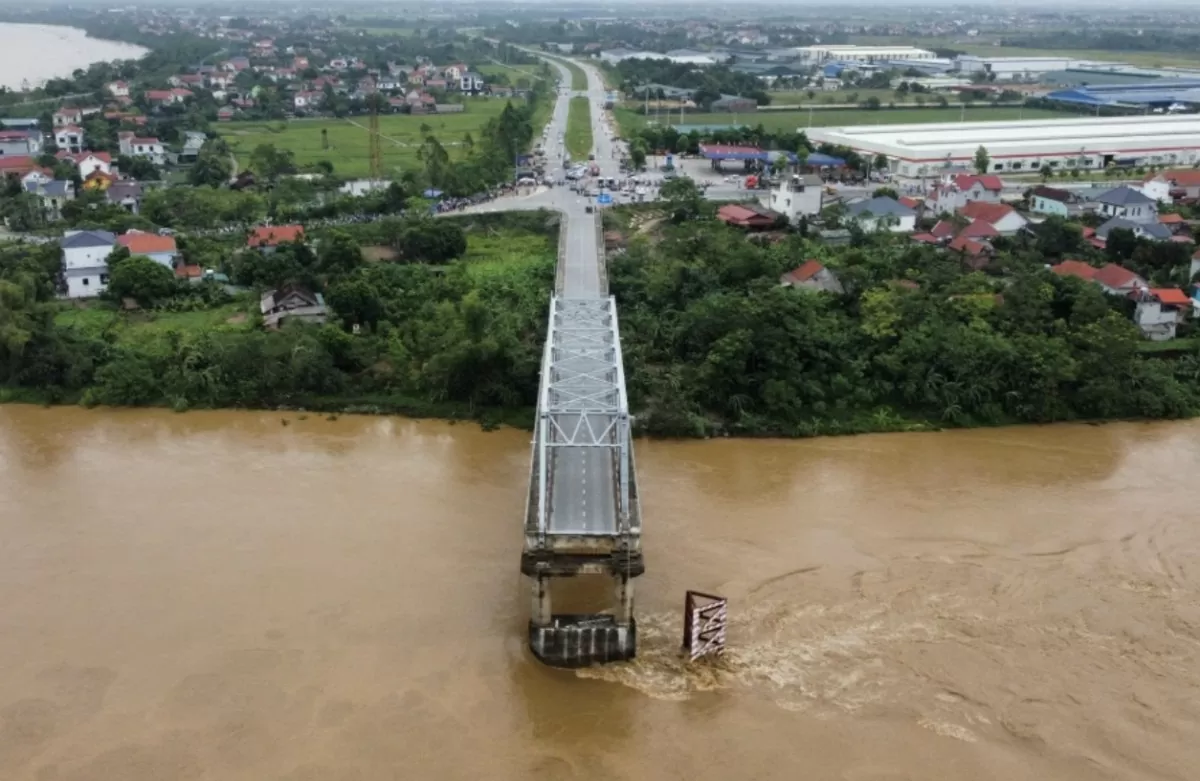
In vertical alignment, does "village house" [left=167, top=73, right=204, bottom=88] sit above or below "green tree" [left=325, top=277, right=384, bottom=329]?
above

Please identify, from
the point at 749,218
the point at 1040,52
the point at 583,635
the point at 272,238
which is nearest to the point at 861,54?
the point at 1040,52

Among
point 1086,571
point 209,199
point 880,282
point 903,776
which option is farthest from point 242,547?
point 209,199

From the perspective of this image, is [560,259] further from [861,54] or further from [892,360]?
[861,54]

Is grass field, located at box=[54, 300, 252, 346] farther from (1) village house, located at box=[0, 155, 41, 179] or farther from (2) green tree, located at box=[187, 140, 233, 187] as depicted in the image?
(1) village house, located at box=[0, 155, 41, 179]

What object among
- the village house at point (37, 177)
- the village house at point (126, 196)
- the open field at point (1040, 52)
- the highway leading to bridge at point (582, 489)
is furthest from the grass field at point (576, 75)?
the highway leading to bridge at point (582, 489)

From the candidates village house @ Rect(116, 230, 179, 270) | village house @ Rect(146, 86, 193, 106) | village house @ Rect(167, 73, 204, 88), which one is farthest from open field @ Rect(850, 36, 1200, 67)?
village house @ Rect(116, 230, 179, 270)

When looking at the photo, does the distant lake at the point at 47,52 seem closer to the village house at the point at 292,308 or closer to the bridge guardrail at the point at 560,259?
the bridge guardrail at the point at 560,259
